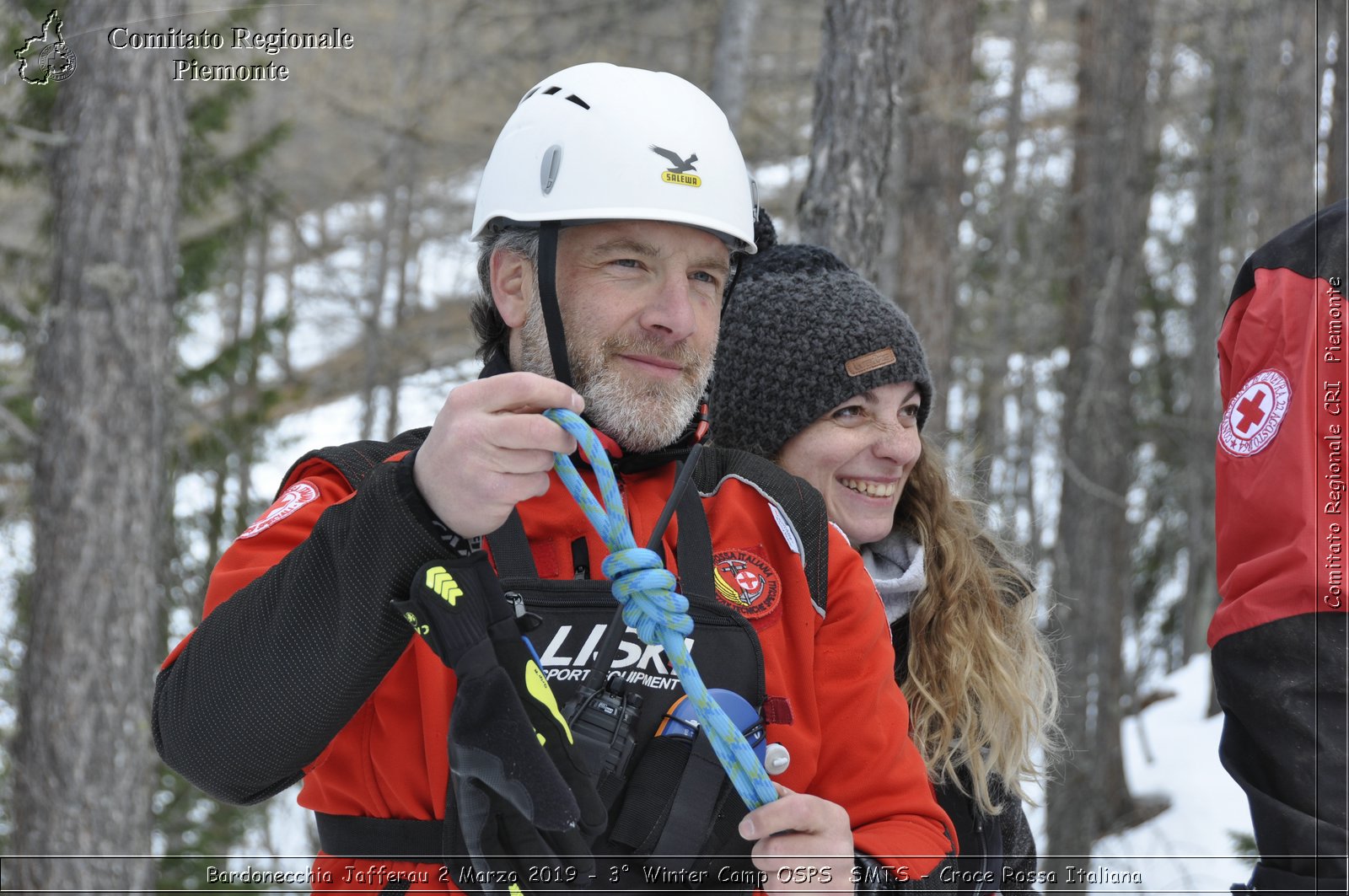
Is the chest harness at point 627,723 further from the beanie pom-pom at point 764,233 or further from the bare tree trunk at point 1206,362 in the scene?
the bare tree trunk at point 1206,362

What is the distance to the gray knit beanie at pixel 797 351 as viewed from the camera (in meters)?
3.00

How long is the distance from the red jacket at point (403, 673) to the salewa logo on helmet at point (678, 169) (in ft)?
1.97

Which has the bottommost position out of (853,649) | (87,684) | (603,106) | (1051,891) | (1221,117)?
(1051,891)

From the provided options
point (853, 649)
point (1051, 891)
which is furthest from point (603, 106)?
point (1051, 891)

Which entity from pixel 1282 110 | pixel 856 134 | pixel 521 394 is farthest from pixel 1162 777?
pixel 521 394

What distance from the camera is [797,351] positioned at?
3.02 meters

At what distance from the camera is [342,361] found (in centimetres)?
1831

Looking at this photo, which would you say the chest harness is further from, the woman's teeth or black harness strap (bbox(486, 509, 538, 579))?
the woman's teeth

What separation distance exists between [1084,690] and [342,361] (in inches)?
523

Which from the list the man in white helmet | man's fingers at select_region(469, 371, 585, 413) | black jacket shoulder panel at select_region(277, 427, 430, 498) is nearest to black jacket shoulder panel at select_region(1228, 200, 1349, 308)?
the man in white helmet

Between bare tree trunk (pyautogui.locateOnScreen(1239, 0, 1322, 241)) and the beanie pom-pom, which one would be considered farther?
bare tree trunk (pyautogui.locateOnScreen(1239, 0, 1322, 241))

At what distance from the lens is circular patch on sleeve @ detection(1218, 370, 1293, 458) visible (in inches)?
75.2

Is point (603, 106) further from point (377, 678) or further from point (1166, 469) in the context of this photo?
point (1166, 469)

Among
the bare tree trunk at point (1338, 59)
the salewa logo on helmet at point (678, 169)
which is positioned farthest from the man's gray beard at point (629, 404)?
the bare tree trunk at point (1338, 59)
